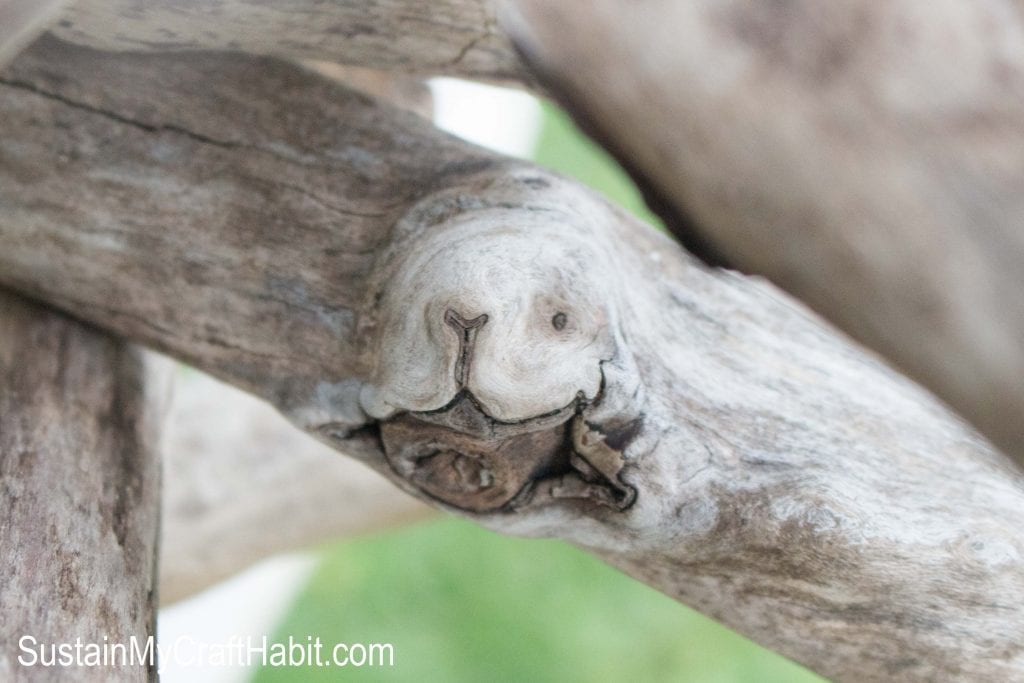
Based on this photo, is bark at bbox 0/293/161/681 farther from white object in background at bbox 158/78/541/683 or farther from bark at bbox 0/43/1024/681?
white object in background at bbox 158/78/541/683

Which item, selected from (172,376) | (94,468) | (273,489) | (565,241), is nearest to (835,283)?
(565,241)

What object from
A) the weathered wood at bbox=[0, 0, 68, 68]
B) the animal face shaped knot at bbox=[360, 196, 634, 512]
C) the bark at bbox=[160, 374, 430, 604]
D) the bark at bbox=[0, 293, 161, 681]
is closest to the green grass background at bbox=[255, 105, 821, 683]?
the bark at bbox=[160, 374, 430, 604]

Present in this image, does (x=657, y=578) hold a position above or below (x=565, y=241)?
below

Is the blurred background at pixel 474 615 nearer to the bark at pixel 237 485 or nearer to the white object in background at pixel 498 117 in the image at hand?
the white object in background at pixel 498 117

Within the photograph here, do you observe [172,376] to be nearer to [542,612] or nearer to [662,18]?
[662,18]

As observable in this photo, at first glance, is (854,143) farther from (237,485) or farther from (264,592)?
(264,592)

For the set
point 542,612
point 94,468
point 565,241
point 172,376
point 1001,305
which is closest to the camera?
point 1001,305
